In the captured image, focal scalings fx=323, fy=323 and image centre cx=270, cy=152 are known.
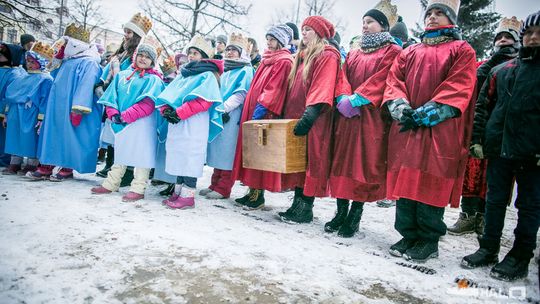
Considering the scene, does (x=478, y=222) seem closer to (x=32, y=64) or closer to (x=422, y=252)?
(x=422, y=252)

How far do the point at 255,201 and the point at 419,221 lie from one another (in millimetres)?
2104

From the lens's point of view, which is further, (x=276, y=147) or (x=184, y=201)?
(x=184, y=201)

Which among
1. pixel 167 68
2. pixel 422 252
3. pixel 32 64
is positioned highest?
pixel 167 68

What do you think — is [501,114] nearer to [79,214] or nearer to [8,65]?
[79,214]

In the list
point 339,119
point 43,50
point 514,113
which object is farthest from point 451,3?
point 43,50

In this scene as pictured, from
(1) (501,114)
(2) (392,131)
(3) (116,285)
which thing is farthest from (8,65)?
(1) (501,114)

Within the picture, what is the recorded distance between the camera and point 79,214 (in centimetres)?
313

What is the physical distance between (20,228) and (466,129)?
3868 millimetres

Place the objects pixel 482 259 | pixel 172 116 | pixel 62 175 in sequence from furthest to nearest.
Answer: pixel 62 175 < pixel 172 116 < pixel 482 259

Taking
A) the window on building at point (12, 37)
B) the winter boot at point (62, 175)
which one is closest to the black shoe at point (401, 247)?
the winter boot at point (62, 175)

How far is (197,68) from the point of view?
389cm

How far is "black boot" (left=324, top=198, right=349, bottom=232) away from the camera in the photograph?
345 cm

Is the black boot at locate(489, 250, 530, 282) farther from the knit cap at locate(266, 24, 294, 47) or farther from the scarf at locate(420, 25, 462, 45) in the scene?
the knit cap at locate(266, 24, 294, 47)

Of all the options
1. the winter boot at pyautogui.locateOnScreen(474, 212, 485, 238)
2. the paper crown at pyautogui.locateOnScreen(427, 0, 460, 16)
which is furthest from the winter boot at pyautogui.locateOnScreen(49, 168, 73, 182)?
the winter boot at pyautogui.locateOnScreen(474, 212, 485, 238)
